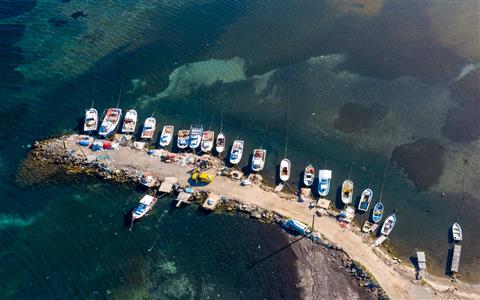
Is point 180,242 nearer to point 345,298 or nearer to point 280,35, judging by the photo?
point 345,298

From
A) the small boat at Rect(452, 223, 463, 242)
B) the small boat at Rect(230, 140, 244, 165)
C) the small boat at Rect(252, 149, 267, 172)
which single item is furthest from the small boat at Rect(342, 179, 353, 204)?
the small boat at Rect(230, 140, 244, 165)

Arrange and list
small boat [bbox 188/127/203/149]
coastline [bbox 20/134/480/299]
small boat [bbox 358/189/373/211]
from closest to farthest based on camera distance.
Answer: coastline [bbox 20/134/480/299]
small boat [bbox 358/189/373/211]
small boat [bbox 188/127/203/149]

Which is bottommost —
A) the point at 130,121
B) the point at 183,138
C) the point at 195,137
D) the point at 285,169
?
the point at 285,169

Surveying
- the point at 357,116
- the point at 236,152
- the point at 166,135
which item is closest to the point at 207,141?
the point at 236,152

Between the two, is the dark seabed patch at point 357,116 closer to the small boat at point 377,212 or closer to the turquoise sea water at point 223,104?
the turquoise sea water at point 223,104

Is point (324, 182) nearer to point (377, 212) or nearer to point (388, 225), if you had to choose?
point (377, 212)

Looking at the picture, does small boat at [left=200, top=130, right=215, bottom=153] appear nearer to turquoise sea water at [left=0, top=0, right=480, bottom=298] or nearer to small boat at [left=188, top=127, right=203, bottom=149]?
small boat at [left=188, top=127, right=203, bottom=149]

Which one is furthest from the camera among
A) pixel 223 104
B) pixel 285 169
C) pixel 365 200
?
pixel 223 104
